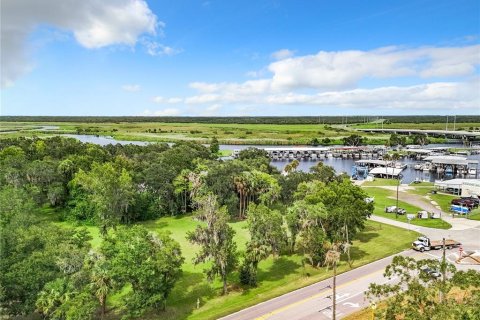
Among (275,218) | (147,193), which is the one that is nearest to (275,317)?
(275,218)

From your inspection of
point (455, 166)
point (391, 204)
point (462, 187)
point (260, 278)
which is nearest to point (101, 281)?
point (260, 278)

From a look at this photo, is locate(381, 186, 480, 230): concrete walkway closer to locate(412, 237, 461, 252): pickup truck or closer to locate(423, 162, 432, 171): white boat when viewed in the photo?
locate(412, 237, 461, 252): pickup truck

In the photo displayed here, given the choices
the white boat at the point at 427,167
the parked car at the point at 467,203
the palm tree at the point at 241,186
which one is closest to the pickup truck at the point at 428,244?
the parked car at the point at 467,203


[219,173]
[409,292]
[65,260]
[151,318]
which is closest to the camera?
[409,292]

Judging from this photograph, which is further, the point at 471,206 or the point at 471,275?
the point at 471,206

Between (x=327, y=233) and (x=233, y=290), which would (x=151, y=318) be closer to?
(x=233, y=290)
